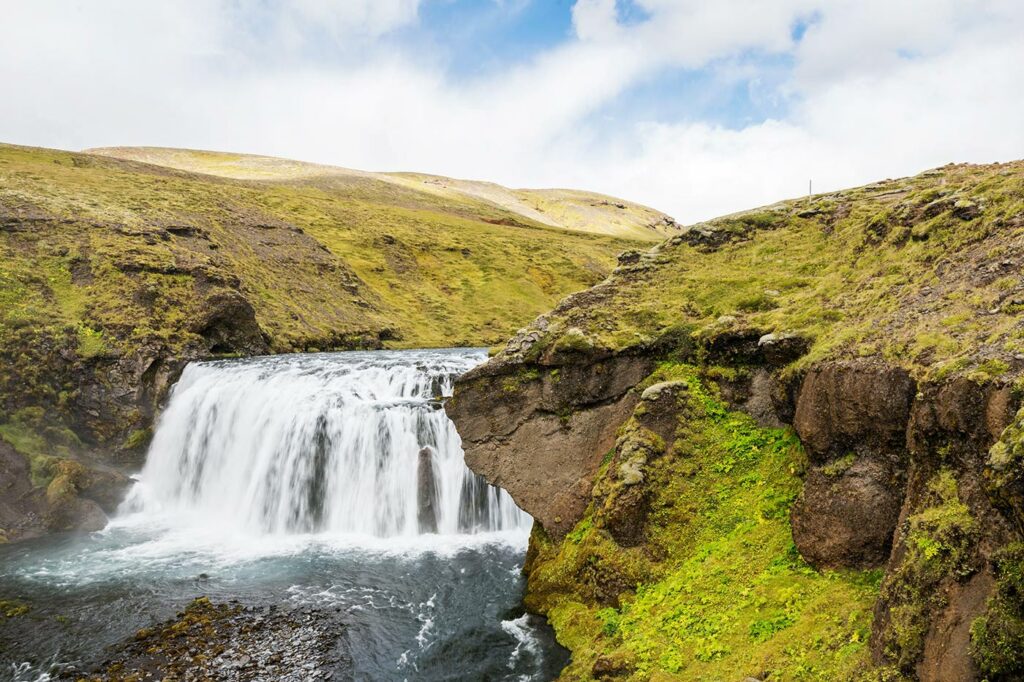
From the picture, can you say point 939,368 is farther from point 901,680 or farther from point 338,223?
point 338,223

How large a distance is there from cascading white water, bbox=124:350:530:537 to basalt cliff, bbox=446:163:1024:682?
7.38m

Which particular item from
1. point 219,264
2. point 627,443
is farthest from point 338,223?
point 627,443

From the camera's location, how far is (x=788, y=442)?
1209 centimetres

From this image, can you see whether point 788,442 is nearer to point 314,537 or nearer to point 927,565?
point 927,565

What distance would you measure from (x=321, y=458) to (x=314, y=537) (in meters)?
3.25

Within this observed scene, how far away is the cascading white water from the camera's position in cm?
2211

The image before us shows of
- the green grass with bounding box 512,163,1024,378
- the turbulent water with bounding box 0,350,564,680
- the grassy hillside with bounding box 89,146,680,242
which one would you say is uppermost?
the grassy hillside with bounding box 89,146,680,242

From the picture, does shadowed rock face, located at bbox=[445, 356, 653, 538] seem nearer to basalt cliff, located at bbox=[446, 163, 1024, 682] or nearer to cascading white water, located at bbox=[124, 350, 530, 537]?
basalt cliff, located at bbox=[446, 163, 1024, 682]

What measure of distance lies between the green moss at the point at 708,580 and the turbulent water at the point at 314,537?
1474 millimetres

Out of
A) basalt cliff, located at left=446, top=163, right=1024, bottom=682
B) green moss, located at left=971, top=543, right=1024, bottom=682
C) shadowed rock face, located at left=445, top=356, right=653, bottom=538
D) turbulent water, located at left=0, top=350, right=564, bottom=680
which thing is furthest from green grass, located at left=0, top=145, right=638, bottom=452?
green moss, located at left=971, top=543, right=1024, bottom=682

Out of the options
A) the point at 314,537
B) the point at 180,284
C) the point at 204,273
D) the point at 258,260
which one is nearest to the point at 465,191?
the point at 258,260

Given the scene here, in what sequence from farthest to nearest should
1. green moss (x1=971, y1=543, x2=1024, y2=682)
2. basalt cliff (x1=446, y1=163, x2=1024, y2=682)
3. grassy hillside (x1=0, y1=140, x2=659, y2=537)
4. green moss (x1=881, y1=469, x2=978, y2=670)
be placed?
1. grassy hillside (x1=0, y1=140, x2=659, y2=537)
2. basalt cliff (x1=446, y1=163, x2=1024, y2=682)
3. green moss (x1=881, y1=469, x2=978, y2=670)
4. green moss (x1=971, y1=543, x2=1024, y2=682)

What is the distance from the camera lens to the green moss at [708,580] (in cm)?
884

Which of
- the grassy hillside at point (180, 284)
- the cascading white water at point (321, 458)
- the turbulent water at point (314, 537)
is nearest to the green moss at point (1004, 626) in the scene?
the turbulent water at point (314, 537)
